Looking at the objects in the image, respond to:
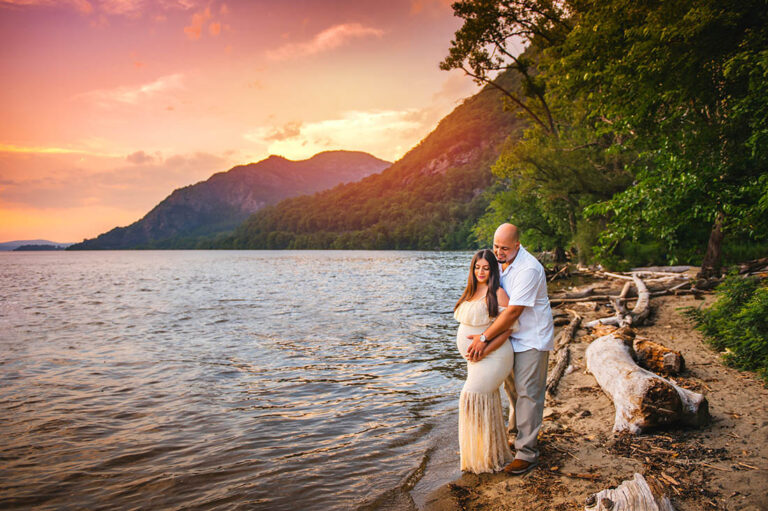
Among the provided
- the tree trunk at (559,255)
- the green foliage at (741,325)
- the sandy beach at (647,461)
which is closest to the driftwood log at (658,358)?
the sandy beach at (647,461)

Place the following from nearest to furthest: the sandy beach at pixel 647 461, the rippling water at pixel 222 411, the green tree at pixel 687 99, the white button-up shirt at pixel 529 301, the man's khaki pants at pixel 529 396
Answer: the sandy beach at pixel 647 461
the white button-up shirt at pixel 529 301
the man's khaki pants at pixel 529 396
the rippling water at pixel 222 411
the green tree at pixel 687 99

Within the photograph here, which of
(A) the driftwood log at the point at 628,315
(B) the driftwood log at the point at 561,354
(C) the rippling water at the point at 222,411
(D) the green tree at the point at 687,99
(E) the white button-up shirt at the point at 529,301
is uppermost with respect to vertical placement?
(D) the green tree at the point at 687,99

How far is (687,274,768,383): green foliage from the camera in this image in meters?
8.10

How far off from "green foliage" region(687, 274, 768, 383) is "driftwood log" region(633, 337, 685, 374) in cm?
115

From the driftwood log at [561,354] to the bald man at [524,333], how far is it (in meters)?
3.82

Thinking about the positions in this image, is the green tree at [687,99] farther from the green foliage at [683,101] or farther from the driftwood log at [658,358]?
the driftwood log at [658,358]

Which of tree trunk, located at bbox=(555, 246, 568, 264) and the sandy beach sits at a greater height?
tree trunk, located at bbox=(555, 246, 568, 264)

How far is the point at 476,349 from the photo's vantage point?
502cm

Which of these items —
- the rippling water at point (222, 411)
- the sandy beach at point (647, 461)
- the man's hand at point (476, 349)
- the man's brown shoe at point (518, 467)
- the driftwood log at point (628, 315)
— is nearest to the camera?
the sandy beach at point (647, 461)

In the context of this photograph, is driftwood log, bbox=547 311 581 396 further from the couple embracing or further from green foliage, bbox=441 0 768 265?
the couple embracing

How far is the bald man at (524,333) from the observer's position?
489 centimetres

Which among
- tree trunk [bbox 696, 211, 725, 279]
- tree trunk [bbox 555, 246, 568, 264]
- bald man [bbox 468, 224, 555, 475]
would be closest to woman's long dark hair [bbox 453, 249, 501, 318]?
bald man [bbox 468, 224, 555, 475]

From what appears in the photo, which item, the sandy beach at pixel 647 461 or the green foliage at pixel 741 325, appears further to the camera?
the green foliage at pixel 741 325

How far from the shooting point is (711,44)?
8.86 m
